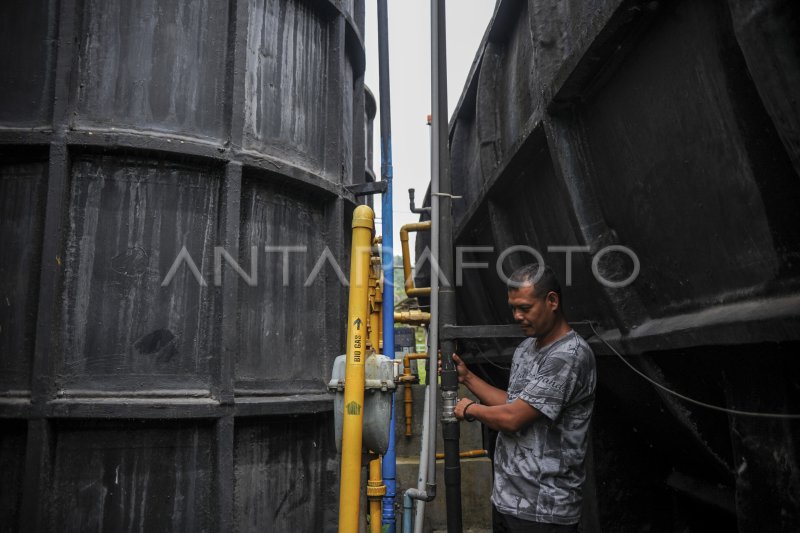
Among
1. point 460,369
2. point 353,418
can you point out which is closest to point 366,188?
point 460,369

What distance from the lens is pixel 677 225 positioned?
2.18 meters

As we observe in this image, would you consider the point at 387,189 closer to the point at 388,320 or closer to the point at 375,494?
the point at 388,320

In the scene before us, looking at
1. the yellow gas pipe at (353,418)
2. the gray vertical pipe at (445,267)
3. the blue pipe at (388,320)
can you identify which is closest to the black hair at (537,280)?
the gray vertical pipe at (445,267)

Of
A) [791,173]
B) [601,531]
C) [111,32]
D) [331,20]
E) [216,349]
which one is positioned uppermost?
Result: [331,20]

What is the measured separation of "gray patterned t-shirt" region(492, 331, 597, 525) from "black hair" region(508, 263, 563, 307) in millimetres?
222

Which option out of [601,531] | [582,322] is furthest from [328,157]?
[601,531]

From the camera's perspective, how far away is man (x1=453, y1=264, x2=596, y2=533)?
2395 mm

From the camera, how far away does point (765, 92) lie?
4.84 ft

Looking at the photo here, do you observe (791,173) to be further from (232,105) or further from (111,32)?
(111,32)

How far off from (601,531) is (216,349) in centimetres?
232

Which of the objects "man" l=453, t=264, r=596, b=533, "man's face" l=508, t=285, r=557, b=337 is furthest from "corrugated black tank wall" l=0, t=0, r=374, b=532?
"man's face" l=508, t=285, r=557, b=337

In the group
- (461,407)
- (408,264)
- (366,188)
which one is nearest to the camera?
(461,407)

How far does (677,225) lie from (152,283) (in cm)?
273

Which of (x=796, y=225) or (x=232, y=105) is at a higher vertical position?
(x=232, y=105)
